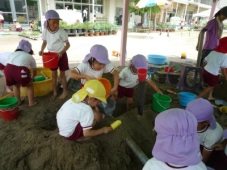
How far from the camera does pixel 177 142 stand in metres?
1.17

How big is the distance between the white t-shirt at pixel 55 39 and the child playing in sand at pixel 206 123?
2.46 metres

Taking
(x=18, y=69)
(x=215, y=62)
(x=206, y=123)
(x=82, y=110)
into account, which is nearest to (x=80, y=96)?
(x=82, y=110)

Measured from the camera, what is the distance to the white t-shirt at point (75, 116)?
192 centimetres

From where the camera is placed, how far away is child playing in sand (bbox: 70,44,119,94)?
243cm

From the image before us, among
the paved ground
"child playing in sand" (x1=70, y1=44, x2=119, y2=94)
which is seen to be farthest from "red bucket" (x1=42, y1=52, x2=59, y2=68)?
the paved ground

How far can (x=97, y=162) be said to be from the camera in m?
2.03

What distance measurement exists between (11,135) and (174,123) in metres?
2.17

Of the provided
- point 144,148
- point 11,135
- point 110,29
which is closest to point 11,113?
point 11,135

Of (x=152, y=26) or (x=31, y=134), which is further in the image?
(x=152, y=26)

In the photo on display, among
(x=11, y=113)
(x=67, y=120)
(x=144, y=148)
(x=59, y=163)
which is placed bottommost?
(x=144, y=148)

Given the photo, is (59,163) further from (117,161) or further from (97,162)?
(117,161)

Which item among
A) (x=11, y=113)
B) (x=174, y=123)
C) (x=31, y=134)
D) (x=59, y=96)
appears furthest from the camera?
(x=59, y=96)

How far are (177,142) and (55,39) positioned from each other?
112 inches

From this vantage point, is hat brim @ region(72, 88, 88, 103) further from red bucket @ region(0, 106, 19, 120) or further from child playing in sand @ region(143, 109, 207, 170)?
red bucket @ region(0, 106, 19, 120)
